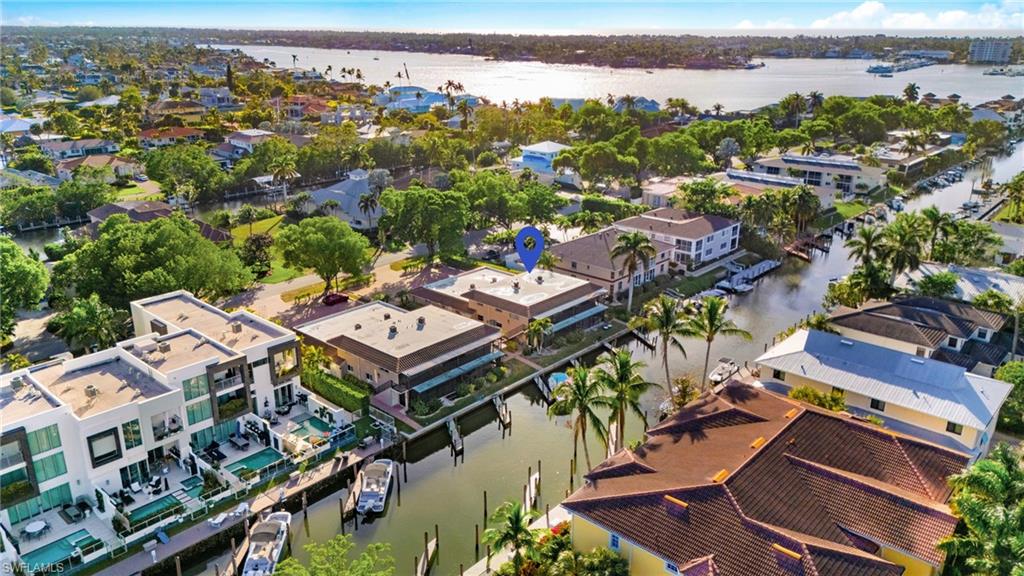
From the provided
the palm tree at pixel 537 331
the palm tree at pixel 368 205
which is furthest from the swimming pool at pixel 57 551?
the palm tree at pixel 368 205

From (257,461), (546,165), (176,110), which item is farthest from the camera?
(176,110)

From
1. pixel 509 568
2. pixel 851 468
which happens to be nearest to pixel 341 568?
pixel 509 568

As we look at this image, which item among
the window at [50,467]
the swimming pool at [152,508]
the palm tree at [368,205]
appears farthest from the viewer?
the palm tree at [368,205]

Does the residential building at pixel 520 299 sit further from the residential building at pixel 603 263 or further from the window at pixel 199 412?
the window at pixel 199 412

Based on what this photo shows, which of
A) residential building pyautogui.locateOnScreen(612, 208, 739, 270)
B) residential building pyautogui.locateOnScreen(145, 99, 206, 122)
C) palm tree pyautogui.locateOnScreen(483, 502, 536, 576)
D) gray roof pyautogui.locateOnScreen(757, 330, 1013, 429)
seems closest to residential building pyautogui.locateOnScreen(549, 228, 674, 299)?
residential building pyautogui.locateOnScreen(612, 208, 739, 270)

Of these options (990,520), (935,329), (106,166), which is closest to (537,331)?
(935,329)

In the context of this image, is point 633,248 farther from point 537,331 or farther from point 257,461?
point 257,461
